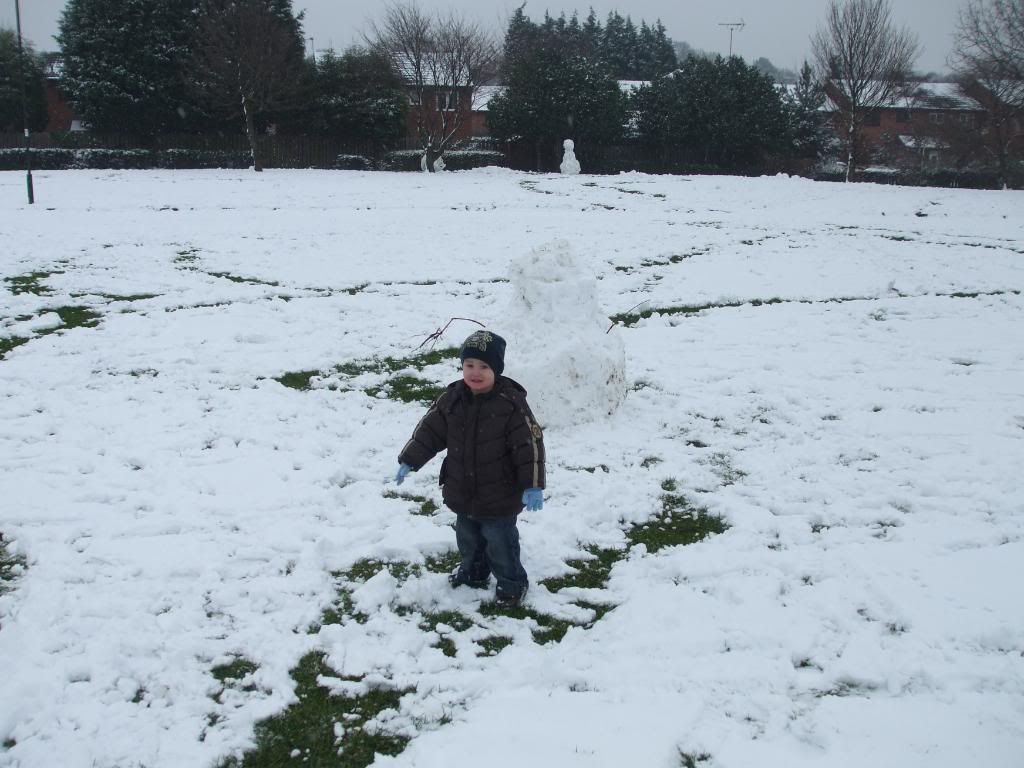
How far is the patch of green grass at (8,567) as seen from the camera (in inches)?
180

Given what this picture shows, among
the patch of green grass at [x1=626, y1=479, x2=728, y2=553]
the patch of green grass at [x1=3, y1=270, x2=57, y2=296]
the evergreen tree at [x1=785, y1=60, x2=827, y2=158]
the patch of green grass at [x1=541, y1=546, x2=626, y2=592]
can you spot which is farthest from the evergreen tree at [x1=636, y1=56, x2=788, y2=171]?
the patch of green grass at [x1=541, y1=546, x2=626, y2=592]


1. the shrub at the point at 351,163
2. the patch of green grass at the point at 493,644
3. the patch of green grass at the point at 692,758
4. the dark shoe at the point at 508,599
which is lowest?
the patch of green grass at the point at 692,758

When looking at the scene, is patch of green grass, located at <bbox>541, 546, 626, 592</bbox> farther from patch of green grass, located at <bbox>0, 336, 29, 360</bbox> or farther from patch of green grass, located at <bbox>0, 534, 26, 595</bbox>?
patch of green grass, located at <bbox>0, 336, 29, 360</bbox>

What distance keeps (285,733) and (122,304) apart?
29.8 ft

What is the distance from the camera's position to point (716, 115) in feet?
127

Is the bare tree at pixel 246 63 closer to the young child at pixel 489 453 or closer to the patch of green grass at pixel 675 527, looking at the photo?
the patch of green grass at pixel 675 527

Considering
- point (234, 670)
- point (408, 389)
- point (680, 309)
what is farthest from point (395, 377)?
point (680, 309)

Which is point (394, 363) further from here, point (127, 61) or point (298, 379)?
point (127, 61)

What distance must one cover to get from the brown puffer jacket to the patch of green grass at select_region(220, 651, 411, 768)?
111 centimetres

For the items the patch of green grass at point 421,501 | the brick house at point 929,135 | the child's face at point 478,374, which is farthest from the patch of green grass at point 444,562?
the brick house at point 929,135

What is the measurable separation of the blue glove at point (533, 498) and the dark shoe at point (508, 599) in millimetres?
647

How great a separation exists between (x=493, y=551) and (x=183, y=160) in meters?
34.8

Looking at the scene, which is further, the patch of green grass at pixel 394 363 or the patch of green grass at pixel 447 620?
the patch of green grass at pixel 394 363

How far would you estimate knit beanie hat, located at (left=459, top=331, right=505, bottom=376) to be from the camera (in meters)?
4.36
